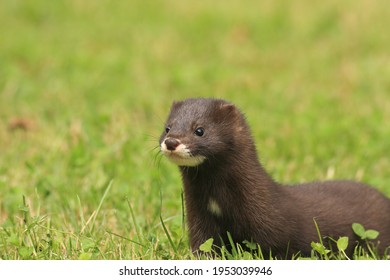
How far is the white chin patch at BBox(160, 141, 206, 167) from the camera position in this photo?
496cm

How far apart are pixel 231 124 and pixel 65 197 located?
1847 mm

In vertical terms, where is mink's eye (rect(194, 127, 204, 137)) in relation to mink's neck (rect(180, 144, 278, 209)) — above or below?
above

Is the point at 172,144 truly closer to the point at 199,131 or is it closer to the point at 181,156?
the point at 181,156

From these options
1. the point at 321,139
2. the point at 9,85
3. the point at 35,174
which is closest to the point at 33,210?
the point at 35,174

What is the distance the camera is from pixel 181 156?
16.4 feet

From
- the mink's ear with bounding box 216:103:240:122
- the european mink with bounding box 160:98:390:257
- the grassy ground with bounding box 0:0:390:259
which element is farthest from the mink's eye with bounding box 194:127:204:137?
the grassy ground with bounding box 0:0:390:259

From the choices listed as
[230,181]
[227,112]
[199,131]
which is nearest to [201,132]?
[199,131]

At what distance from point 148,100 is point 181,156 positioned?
17.5ft

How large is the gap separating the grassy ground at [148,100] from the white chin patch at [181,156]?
0.55 m

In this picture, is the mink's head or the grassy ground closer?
the mink's head

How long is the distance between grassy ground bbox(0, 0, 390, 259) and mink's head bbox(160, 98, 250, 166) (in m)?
0.61

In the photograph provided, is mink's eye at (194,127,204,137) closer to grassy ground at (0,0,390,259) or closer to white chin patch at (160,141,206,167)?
white chin patch at (160,141,206,167)

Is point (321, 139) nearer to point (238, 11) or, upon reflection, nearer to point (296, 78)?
point (296, 78)

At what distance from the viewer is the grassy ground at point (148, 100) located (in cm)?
603
